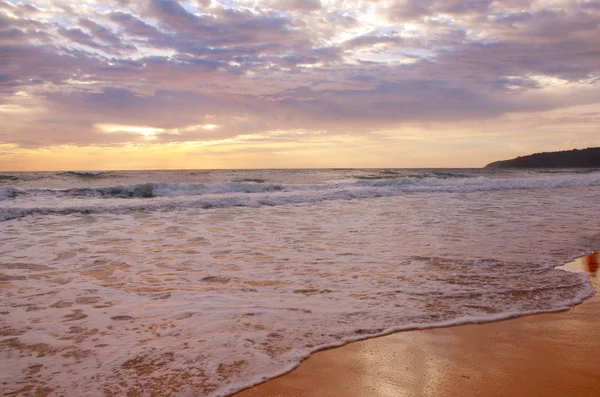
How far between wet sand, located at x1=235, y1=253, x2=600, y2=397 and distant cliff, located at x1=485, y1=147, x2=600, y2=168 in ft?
284

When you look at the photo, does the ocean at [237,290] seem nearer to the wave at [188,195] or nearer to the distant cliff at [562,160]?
the wave at [188,195]

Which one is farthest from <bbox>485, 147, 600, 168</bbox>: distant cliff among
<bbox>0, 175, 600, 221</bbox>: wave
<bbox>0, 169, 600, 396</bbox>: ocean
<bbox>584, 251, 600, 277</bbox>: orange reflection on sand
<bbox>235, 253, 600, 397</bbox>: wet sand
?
<bbox>235, 253, 600, 397</bbox>: wet sand

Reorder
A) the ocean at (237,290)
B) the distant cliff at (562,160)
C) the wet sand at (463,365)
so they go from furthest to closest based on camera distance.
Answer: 1. the distant cliff at (562,160)
2. the ocean at (237,290)
3. the wet sand at (463,365)

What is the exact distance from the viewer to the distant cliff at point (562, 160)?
77.0m

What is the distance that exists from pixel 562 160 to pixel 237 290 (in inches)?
3557

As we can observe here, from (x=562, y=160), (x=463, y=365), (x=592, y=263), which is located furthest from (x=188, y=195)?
(x=562, y=160)

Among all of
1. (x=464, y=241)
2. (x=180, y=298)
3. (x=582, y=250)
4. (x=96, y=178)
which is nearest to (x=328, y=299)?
(x=180, y=298)

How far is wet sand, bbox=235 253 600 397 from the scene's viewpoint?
8.67 feet

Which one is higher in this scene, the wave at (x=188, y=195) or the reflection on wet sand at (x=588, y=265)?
the wave at (x=188, y=195)

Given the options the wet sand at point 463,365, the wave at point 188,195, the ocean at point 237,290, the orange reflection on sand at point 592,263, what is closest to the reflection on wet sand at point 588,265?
the orange reflection on sand at point 592,263

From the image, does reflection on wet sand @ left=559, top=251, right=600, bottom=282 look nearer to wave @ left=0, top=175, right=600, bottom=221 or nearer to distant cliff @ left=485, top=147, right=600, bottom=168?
wave @ left=0, top=175, right=600, bottom=221

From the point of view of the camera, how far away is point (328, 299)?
14.3ft

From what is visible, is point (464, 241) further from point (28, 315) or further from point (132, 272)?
point (28, 315)

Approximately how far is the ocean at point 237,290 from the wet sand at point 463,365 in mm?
187
